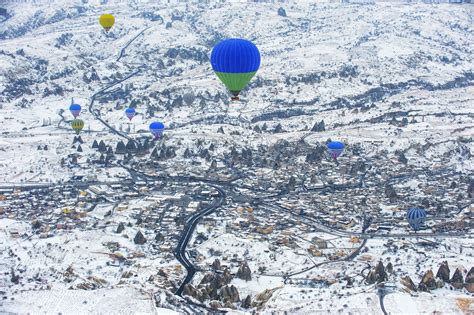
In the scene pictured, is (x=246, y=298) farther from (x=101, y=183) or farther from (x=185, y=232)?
(x=101, y=183)

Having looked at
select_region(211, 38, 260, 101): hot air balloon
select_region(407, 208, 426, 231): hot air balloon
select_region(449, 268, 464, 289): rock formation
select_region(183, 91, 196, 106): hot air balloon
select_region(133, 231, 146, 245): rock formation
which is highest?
select_region(183, 91, 196, 106): hot air balloon

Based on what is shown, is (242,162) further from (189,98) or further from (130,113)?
(189,98)

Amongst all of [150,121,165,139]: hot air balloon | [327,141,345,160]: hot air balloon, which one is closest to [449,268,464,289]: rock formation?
[327,141,345,160]: hot air balloon

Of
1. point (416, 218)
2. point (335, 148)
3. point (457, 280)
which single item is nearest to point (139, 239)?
point (416, 218)

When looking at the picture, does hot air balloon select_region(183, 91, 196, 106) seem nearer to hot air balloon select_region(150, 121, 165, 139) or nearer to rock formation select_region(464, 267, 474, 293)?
hot air balloon select_region(150, 121, 165, 139)

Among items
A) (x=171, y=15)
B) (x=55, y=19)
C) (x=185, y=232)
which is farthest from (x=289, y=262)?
(x=55, y=19)

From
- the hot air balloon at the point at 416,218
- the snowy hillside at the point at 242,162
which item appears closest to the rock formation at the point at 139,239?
the snowy hillside at the point at 242,162
